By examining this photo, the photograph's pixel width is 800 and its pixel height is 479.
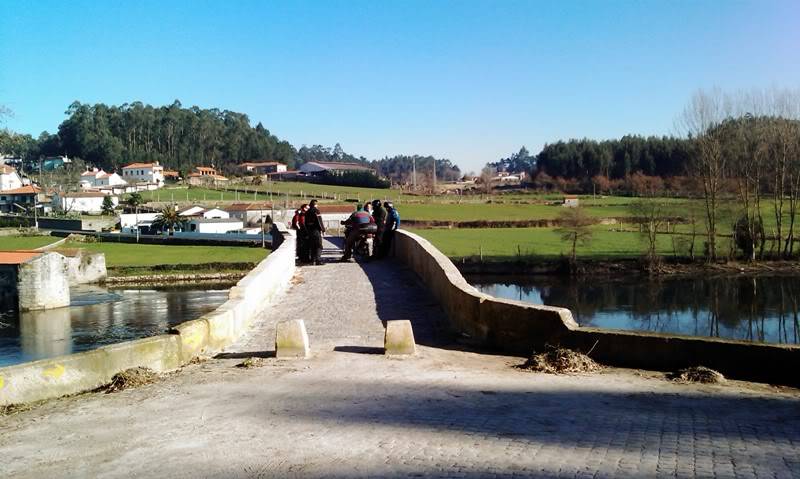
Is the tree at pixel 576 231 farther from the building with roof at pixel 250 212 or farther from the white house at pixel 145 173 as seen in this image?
the white house at pixel 145 173

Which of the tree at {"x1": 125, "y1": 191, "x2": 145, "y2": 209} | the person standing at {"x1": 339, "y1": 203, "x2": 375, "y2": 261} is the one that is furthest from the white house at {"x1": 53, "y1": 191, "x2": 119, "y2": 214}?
the person standing at {"x1": 339, "y1": 203, "x2": 375, "y2": 261}

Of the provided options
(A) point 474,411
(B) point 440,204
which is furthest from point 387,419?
(B) point 440,204

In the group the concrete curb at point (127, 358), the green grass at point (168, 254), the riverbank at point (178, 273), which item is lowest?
the riverbank at point (178, 273)

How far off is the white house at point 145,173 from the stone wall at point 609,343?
15759 cm

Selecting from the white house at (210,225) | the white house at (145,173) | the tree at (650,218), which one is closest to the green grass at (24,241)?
the white house at (210,225)

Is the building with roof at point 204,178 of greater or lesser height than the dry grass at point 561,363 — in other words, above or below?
above

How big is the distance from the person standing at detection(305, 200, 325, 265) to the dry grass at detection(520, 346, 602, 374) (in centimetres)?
1331

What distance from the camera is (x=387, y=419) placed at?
6.71 m

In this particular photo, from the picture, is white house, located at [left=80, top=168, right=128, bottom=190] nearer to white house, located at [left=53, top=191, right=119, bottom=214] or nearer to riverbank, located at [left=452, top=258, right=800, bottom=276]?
white house, located at [left=53, top=191, right=119, bottom=214]

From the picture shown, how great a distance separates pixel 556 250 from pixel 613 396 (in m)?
64.7

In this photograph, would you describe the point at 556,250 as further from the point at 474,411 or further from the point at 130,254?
the point at 474,411

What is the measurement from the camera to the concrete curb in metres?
7.67

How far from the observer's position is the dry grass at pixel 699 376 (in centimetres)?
798

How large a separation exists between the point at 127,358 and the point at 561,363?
5.29 meters
